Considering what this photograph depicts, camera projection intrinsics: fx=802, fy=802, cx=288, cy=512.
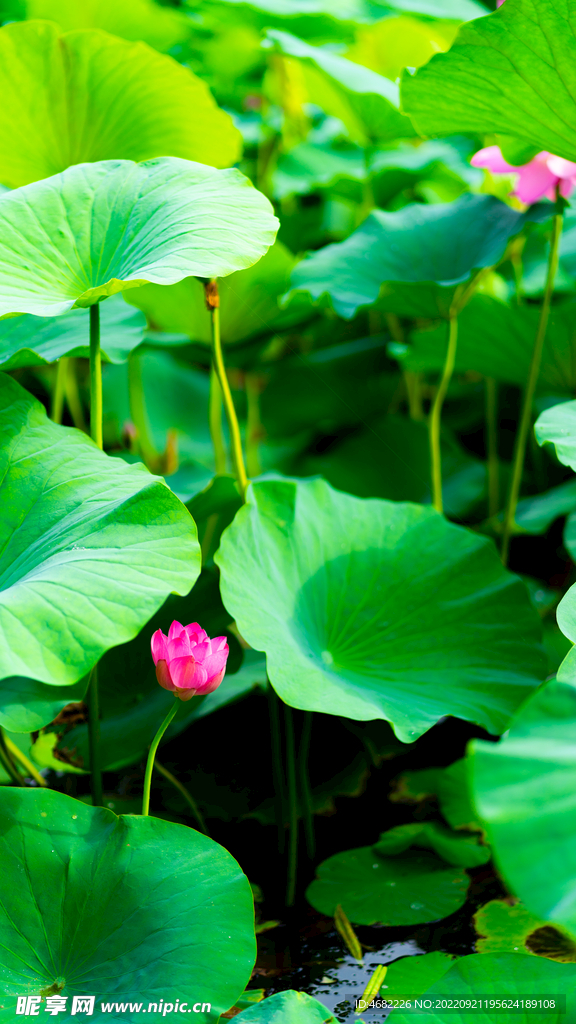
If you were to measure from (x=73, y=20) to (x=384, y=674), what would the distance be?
1773 mm

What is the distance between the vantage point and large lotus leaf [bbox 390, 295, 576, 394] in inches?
53.3

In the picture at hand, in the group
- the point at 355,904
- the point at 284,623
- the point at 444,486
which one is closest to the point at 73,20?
the point at 444,486

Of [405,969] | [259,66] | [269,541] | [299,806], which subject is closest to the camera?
[405,969]

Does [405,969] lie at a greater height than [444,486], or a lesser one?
lesser

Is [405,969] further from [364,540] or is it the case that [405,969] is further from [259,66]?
[259,66]

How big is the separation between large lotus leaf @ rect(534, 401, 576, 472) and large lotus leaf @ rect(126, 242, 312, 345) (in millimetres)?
672

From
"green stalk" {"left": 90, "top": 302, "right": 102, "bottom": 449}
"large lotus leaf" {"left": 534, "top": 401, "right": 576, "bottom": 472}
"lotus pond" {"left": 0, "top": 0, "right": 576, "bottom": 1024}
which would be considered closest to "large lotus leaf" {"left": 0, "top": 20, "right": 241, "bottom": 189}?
"lotus pond" {"left": 0, "top": 0, "right": 576, "bottom": 1024}

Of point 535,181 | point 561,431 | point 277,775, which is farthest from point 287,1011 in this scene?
point 535,181

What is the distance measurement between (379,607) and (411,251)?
592 mm

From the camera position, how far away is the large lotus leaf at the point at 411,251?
1.20 metres

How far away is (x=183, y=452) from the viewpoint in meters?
2.01

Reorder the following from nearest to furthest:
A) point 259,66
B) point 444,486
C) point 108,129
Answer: point 108,129 < point 444,486 < point 259,66

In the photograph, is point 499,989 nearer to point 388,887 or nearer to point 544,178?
point 388,887

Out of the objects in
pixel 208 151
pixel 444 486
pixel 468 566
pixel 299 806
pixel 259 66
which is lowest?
pixel 299 806
